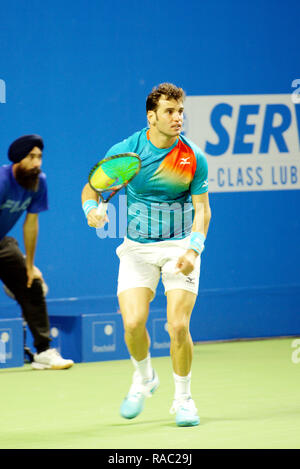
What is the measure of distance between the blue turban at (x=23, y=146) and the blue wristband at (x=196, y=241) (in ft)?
10.1

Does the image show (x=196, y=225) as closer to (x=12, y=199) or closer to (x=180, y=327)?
(x=180, y=327)

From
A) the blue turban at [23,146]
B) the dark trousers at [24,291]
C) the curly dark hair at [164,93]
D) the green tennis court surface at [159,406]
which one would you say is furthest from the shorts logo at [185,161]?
the blue turban at [23,146]

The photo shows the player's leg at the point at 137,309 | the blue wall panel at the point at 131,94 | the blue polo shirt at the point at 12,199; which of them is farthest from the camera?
the blue wall panel at the point at 131,94

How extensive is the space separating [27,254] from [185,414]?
2997 mm

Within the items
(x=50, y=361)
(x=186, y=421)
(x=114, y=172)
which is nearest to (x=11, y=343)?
(x=50, y=361)

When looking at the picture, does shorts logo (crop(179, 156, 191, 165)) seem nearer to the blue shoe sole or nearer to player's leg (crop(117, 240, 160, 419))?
player's leg (crop(117, 240, 160, 419))

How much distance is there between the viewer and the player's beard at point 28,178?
708 cm

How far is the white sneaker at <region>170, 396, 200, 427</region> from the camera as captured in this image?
14.9 feet

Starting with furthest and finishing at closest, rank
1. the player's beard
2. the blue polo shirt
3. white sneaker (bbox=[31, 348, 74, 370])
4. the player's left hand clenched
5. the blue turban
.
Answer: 1. the blue turban
2. white sneaker (bbox=[31, 348, 74, 370])
3. the player's beard
4. the blue polo shirt
5. the player's left hand clenched

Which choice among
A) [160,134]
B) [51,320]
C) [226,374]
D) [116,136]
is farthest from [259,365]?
[160,134]

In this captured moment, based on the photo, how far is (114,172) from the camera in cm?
451

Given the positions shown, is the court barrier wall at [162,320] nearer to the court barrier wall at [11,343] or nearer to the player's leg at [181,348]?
the court barrier wall at [11,343]

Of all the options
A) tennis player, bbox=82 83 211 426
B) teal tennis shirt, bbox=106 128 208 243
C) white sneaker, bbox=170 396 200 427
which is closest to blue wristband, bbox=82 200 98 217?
tennis player, bbox=82 83 211 426

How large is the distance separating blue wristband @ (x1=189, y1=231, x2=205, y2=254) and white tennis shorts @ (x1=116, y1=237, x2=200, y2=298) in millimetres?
146
